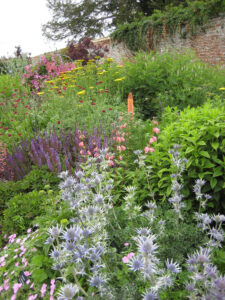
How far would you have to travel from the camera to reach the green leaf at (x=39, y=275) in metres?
2.05

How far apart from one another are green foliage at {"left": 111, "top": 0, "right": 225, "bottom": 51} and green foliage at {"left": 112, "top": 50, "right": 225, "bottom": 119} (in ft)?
20.7

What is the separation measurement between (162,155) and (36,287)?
5.42 feet

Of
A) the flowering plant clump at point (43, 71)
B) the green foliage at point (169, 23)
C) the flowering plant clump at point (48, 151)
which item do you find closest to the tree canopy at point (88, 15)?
the green foliage at point (169, 23)

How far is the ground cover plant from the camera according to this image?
50.8 inches

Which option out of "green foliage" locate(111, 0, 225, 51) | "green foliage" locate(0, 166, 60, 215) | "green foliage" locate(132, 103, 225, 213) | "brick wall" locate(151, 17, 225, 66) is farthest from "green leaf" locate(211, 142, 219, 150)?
"green foliage" locate(111, 0, 225, 51)

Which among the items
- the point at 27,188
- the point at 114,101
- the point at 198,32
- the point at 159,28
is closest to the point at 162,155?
the point at 27,188

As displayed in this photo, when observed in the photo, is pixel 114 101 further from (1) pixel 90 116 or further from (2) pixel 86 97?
(1) pixel 90 116

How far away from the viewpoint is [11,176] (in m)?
4.14

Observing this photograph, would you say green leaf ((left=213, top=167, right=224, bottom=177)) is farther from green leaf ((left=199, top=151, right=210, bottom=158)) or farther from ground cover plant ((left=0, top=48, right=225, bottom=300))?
green leaf ((left=199, top=151, right=210, bottom=158))

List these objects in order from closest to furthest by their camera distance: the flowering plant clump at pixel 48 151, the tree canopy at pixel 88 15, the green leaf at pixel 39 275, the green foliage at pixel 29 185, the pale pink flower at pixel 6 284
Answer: the green leaf at pixel 39 275
the pale pink flower at pixel 6 284
the green foliage at pixel 29 185
the flowering plant clump at pixel 48 151
the tree canopy at pixel 88 15

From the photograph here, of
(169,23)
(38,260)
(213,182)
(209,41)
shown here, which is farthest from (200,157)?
(169,23)

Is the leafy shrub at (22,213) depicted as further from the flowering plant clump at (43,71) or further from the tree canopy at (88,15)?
the tree canopy at (88,15)

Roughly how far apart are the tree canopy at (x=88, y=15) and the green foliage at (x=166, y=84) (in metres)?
16.4

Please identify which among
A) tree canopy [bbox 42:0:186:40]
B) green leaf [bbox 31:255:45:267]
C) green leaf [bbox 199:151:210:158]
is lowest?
green leaf [bbox 31:255:45:267]
